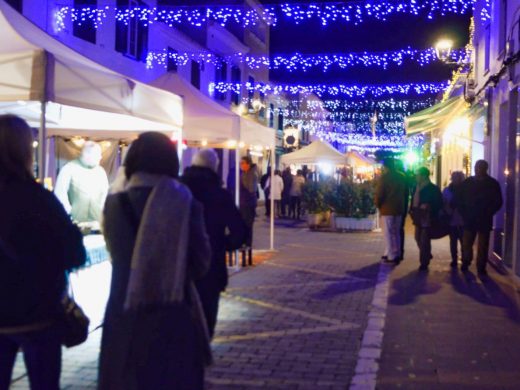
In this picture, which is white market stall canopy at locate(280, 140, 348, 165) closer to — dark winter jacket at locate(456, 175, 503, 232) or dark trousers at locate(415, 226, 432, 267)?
dark trousers at locate(415, 226, 432, 267)

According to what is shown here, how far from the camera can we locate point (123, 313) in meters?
3.49

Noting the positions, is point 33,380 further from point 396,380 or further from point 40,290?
point 396,380

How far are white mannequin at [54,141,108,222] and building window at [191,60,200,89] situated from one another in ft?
69.0

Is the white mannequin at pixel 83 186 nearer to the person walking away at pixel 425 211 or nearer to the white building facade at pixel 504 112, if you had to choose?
the white building facade at pixel 504 112

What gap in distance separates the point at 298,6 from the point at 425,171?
5.12m

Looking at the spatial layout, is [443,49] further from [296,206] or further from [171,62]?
[171,62]

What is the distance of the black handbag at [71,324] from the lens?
342 cm

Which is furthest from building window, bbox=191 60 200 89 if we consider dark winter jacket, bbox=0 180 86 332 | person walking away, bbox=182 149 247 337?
dark winter jacket, bbox=0 180 86 332

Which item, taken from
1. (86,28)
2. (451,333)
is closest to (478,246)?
(451,333)

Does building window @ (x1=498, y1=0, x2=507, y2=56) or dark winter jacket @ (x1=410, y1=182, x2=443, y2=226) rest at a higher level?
building window @ (x1=498, y1=0, x2=507, y2=56)

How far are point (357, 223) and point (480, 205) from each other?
818 cm

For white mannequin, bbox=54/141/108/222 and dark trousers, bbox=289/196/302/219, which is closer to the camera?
white mannequin, bbox=54/141/108/222

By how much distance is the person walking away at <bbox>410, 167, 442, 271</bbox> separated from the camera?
38.8ft

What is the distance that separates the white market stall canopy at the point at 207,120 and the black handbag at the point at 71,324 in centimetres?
807
